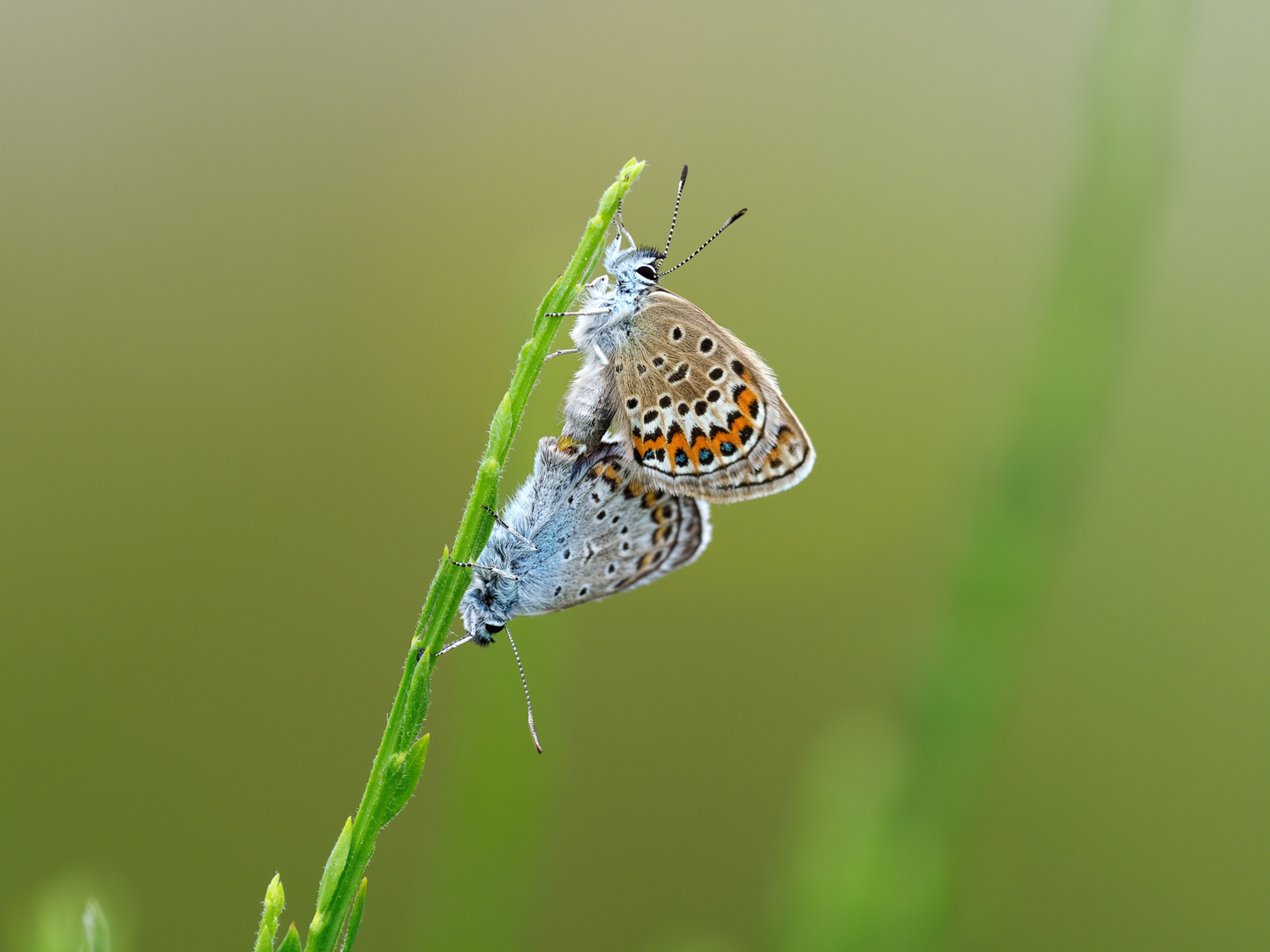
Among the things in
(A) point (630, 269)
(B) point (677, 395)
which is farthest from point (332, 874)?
(A) point (630, 269)

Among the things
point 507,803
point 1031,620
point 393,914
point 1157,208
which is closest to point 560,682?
point 507,803

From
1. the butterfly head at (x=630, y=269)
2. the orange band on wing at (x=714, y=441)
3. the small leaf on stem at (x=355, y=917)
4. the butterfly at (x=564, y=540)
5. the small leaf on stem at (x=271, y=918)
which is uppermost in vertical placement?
the butterfly head at (x=630, y=269)

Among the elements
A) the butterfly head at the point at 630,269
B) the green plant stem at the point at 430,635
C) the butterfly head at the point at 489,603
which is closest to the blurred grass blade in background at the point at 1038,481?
the green plant stem at the point at 430,635

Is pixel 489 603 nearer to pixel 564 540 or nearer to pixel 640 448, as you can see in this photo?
pixel 564 540

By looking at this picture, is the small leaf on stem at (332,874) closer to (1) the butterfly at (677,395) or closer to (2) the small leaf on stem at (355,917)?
(2) the small leaf on stem at (355,917)

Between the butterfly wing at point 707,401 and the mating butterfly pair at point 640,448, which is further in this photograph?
the butterfly wing at point 707,401

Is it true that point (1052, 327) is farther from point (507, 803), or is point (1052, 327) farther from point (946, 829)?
point (507, 803)

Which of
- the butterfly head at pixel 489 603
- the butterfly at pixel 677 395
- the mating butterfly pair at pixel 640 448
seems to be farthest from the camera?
the butterfly at pixel 677 395

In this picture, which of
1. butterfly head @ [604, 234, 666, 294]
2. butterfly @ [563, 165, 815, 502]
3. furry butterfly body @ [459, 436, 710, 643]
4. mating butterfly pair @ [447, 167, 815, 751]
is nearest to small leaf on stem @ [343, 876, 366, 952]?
furry butterfly body @ [459, 436, 710, 643]

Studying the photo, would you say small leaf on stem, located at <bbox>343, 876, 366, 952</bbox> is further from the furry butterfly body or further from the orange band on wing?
the orange band on wing
